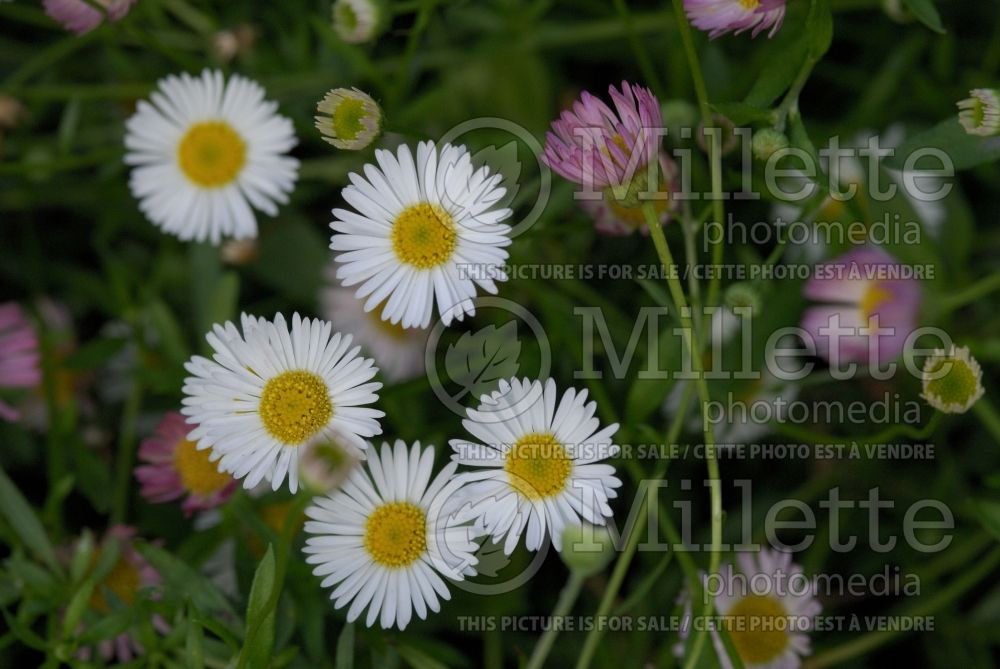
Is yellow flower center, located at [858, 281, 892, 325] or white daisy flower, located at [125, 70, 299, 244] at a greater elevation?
white daisy flower, located at [125, 70, 299, 244]

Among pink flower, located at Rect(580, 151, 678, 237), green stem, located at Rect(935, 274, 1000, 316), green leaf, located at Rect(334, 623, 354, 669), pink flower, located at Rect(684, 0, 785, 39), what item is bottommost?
green leaf, located at Rect(334, 623, 354, 669)

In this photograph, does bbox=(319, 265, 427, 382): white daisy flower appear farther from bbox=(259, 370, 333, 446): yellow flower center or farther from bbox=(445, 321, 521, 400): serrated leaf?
bbox=(259, 370, 333, 446): yellow flower center

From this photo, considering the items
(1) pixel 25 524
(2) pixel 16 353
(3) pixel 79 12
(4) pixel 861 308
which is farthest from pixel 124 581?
(4) pixel 861 308

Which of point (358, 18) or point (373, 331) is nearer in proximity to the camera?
point (358, 18)

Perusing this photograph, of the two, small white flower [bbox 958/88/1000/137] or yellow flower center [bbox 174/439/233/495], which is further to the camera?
yellow flower center [bbox 174/439/233/495]

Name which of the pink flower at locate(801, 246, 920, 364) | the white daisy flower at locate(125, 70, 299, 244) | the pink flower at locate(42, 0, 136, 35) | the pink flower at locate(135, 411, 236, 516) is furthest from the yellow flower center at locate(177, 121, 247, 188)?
the pink flower at locate(801, 246, 920, 364)

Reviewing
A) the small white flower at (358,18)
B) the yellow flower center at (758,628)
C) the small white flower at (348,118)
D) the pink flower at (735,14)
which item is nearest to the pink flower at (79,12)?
the small white flower at (358,18)

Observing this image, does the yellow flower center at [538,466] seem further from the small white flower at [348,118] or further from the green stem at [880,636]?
the green stem at [880,636]

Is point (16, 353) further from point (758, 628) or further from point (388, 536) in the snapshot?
point (758, 628)
